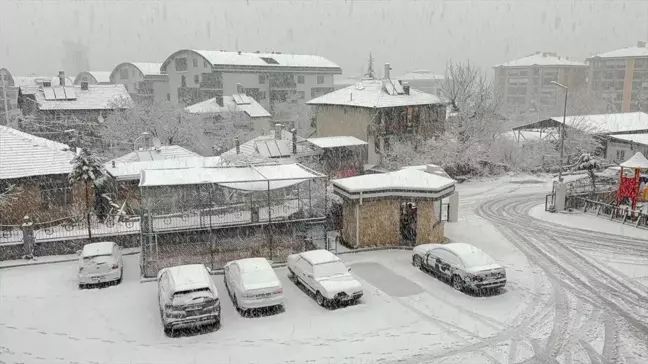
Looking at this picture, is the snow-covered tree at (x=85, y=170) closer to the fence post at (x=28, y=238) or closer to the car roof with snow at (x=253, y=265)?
the fence post at (x=28, y=238)

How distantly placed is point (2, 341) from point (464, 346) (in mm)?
12964

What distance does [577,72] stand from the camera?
9569 centimetres

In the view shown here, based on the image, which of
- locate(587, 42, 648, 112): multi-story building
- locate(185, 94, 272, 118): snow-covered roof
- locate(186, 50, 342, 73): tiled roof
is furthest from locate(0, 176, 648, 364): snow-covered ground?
locate(587, 42, 648, 112): multi-story building

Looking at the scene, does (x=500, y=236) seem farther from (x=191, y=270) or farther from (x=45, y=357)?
(x=45, y=357)

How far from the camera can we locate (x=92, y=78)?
3578 inches

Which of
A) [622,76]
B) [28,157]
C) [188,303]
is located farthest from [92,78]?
[622,76]

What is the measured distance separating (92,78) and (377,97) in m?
67.1

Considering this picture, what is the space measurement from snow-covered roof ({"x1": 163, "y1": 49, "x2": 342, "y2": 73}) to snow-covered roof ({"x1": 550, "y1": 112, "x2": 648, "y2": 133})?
123ft

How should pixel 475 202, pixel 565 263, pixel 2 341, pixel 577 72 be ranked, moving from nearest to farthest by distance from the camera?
pixel 2 341
pixel 565 263
pixel 475 202
pixel 577 72

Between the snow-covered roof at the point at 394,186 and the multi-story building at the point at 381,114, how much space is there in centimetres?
1962

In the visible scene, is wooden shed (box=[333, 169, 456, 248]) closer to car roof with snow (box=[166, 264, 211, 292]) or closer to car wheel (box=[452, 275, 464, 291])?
car wheel (box=[452, 275, 464, 291])

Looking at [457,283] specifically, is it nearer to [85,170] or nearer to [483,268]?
[483,268]

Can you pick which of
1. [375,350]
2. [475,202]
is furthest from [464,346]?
[475,202]

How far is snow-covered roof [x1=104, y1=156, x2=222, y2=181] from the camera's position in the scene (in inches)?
1027
